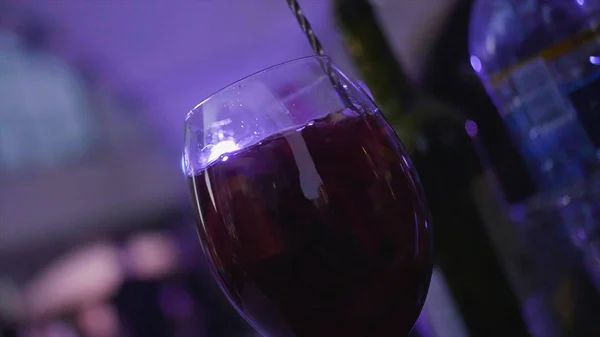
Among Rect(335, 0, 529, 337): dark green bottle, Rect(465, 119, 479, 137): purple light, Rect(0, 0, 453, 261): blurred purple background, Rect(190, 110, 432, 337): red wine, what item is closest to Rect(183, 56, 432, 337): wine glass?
Rect(190, 110, 432, 337): red wine

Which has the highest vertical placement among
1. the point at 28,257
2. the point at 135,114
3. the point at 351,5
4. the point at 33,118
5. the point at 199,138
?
the point at 33,118

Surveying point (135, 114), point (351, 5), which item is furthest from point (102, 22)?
point (351, 5)

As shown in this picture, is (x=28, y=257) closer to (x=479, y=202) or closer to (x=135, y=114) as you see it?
(x=135, y=114)

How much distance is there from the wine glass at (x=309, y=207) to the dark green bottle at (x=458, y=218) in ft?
0.70

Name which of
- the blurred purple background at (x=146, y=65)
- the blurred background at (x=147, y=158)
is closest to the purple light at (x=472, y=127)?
the blurred background at (x=147, y=158)

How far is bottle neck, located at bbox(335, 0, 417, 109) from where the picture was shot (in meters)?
0.62

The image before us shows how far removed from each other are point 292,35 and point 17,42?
1183mm

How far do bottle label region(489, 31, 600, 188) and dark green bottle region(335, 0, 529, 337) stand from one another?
0.25ft

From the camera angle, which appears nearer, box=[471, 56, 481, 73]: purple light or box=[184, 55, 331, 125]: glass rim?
box=[184, 55, 331, 125]: glass rim

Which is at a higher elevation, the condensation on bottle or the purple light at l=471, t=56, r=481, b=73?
the purple light at l=471, t=56, r=481, b=73

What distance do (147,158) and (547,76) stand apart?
7.23 feet

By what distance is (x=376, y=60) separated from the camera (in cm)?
64

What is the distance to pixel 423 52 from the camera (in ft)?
3.23

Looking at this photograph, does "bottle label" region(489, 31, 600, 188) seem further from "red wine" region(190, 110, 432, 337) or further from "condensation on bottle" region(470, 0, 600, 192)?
"red wine" region(190, 110, 432, 337)
